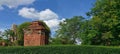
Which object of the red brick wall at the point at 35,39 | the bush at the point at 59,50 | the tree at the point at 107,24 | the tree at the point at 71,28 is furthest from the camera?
the tree at the point at 71,28

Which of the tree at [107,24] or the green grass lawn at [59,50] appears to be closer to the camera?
the green grass lawn at [59,50]

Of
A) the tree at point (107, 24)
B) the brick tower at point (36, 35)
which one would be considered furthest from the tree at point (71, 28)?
the brick tower at point (36, 35)

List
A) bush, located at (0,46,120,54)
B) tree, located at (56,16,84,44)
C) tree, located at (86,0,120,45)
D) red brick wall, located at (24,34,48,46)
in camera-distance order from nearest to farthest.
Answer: bush, located at (0,46,120,54)
red brick wall, located at (24,34,48,46)
tree, located at (86,0,120,45)
tree, located at (56,16,84,44)

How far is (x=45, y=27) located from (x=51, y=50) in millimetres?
12018

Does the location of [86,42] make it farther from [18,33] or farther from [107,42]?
[18,33]

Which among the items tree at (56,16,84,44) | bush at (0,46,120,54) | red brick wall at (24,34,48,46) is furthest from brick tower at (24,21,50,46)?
tree at (56,16,84,44)

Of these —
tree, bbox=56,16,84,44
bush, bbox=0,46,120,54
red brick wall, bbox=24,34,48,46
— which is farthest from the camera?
tree, bbox=56,16,84,44

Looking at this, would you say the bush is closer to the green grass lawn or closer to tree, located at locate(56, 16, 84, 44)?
the green grass lawn

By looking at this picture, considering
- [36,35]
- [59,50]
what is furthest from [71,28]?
[59,50]

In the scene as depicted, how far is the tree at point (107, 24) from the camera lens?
44469mm

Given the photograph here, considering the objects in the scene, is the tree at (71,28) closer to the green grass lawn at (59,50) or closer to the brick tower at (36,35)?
the brick tower at (36,35)

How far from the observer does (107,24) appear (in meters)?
44.5

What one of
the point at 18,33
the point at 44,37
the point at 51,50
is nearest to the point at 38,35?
the point at 44,37

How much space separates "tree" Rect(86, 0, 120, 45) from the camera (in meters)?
44.5
